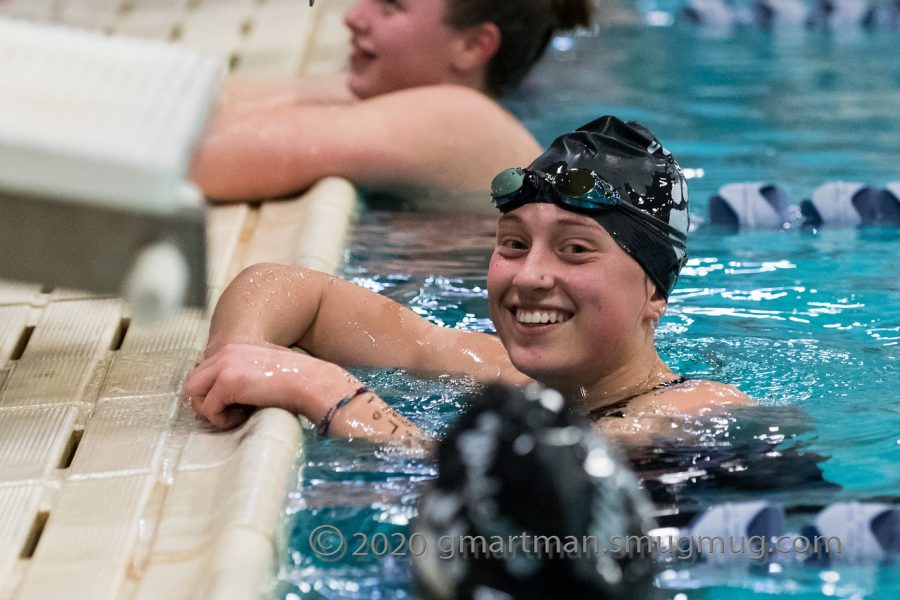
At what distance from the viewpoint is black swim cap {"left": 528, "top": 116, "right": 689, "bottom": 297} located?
2910mm

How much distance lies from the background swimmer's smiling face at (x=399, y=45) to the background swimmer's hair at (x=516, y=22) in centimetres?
7

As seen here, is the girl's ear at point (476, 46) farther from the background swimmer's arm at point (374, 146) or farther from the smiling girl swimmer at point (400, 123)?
the background swimmer's arm at point (374, 146)

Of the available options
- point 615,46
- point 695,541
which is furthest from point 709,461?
point 615,46

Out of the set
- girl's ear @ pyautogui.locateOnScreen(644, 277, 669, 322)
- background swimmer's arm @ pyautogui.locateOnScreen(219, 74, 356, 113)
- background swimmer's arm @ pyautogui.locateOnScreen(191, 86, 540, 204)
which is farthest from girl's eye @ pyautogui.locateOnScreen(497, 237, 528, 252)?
background swimmer's arm @ pyautogui.locateOnScreen(219, 74, 356, 113)

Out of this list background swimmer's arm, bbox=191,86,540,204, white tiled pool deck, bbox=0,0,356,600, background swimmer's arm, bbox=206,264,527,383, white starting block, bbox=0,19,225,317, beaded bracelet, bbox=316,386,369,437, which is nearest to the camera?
white starting block, bbox=0,19,225,317

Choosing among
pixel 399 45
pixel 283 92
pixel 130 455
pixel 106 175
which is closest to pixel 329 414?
pixel 130 455

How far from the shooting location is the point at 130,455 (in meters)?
2.71

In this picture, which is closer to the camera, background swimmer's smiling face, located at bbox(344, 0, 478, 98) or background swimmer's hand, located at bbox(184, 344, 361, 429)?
background swimmer's hand, located at bbox(184, 344, 361, 429)

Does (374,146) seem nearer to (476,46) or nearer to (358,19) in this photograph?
(358,19)

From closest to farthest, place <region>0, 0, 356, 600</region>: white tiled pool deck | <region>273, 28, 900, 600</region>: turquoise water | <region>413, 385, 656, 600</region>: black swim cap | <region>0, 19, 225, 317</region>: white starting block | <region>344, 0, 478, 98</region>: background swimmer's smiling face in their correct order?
<region>413, 385, 656, 600</region>: black swim cap, <region>0, 19, 225, 317</region>: white starting block, <region>0, 0, 356, 600</region>: white tiled pool deck, <region>273, 28, 900, 600</region>: turquoise water, <region>344, 0, 478, 98</region>: background swimmer's smiling face

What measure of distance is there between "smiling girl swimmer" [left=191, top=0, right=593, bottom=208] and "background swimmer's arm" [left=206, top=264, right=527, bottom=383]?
1.31 metres

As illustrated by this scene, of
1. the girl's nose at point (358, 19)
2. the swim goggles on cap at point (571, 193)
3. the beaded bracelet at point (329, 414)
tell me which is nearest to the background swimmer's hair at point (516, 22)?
the girl's nose at point (358, 19)

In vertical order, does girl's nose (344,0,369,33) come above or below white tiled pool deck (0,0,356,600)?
above

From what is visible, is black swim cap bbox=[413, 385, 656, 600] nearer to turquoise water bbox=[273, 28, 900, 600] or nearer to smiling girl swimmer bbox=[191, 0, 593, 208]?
turquoise water bbox=[273, 28, 900, 600]
